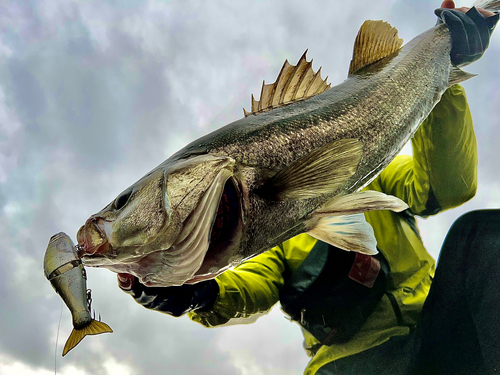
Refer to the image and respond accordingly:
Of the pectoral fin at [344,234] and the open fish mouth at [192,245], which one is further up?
the open fish mouth at [192,245]

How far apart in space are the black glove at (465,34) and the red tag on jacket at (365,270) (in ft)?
3.78

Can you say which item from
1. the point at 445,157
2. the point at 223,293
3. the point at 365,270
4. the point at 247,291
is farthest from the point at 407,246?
the point at 223,293

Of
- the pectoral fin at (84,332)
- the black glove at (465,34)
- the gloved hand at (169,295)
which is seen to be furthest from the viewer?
the black glove at (465,34)

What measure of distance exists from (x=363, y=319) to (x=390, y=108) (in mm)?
1418

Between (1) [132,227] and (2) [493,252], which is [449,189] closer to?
(2) [493,252]

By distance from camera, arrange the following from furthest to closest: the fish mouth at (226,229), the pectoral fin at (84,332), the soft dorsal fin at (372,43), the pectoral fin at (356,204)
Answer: the soft dorsal fin at (372,43) < the pectoral fin at (356,204) < the fish mouth at (226,229) < the pectoral fin at (84,332)

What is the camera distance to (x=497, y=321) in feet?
5.32

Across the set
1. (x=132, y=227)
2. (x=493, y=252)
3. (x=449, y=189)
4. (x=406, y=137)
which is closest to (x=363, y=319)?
(x=493, y=252)

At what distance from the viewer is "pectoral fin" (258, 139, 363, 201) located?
768 millimetres

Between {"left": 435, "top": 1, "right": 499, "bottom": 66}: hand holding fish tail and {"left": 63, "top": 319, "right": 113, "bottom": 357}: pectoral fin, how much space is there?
1761 mm

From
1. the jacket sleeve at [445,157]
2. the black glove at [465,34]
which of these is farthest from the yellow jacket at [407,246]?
the black glove at [465,34]

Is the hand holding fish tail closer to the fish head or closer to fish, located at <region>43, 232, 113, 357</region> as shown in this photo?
the fish head

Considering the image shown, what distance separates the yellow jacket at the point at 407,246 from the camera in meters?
1.77

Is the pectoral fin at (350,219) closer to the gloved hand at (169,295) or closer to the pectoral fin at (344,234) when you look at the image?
the pectoral fin at (344,234)
